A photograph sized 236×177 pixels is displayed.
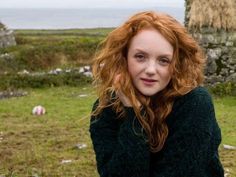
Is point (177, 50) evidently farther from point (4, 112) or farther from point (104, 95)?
point (4, 112)

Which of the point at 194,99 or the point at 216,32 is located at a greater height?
the point at 194,99

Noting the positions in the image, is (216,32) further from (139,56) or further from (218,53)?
(139,56)

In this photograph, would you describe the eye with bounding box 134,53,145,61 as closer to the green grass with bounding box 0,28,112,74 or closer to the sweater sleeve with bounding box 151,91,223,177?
the sweater sleeve with bounding box 151,91,223,177

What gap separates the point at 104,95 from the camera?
3850 millimetres

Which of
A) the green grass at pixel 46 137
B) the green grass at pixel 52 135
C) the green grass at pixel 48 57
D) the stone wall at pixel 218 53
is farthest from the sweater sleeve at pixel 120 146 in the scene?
the green grass at pixel 48 57

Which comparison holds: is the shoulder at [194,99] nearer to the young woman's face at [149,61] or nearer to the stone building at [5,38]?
the young woman's face at [149,61]

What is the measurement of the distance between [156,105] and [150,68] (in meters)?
0.23

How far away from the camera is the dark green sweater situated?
3.67 m

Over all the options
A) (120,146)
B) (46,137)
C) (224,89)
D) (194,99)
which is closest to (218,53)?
(224,89)

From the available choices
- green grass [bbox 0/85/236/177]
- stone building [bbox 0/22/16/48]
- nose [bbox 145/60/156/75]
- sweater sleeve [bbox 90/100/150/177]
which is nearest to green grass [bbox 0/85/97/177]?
green grass [bbox 0/85/236/177]

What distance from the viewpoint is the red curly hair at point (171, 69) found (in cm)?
365

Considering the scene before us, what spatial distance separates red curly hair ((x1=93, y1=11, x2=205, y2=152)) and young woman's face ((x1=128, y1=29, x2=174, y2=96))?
0.03m

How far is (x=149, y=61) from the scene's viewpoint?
3.70 m

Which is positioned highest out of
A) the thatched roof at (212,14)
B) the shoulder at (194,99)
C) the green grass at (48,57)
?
the shoulder at (194,99)
